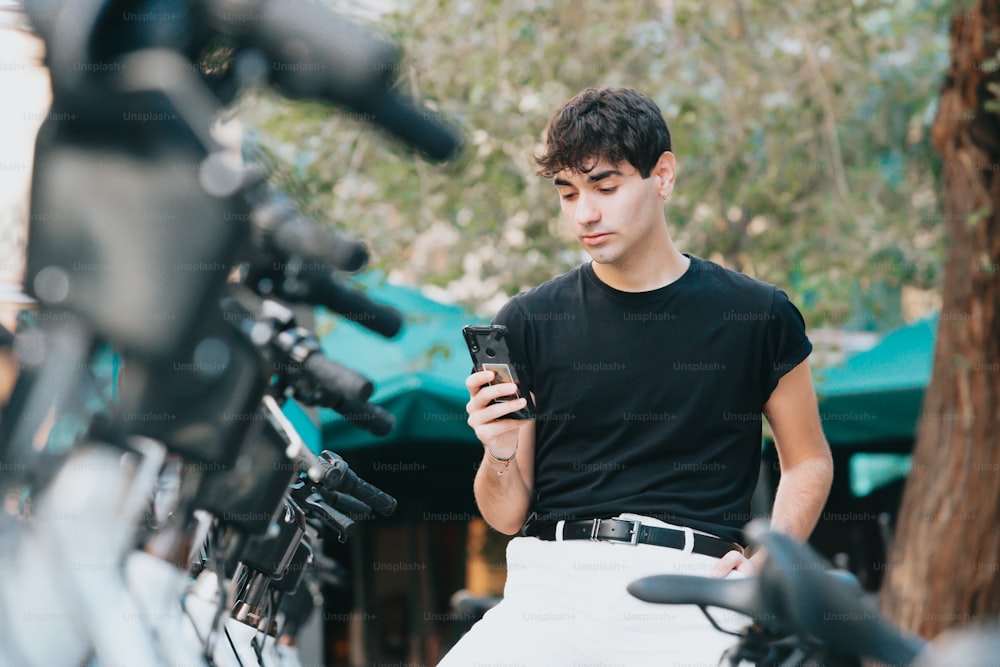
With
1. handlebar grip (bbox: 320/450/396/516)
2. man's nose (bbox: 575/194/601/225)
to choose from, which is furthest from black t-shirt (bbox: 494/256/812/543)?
handlebar grip (bbox: 320/450/396/516)

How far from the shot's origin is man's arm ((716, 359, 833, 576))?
268 cm

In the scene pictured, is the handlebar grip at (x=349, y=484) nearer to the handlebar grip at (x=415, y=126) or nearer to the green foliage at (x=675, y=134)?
the handlebar grip at (x=415, y=126)

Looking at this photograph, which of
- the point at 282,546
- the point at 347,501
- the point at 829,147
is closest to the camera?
the point at 282,546

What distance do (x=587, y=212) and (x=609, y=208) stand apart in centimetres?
6

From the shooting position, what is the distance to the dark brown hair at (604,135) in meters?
2.70

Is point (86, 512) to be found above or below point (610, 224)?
below

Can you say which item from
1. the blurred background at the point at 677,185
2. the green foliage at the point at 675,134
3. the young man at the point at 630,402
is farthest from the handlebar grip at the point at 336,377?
the green foliage at the point at 675,134

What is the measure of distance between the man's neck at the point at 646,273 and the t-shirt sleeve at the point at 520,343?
0.23 meters

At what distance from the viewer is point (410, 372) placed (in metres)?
6.61

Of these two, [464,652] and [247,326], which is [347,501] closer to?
[464,652]

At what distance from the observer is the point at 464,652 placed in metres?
2.37

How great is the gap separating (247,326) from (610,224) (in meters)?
1.47

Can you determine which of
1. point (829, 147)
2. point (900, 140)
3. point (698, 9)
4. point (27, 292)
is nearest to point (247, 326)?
point (27, 292)

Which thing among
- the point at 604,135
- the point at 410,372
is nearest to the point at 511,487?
the point at 604,135
